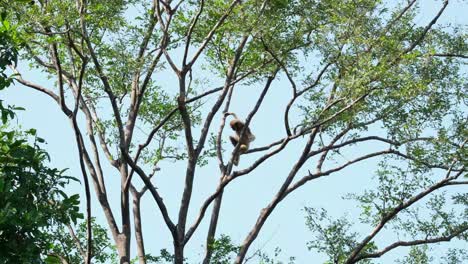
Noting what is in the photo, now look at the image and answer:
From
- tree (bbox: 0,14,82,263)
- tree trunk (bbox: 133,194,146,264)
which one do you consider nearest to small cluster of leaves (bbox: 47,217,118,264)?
tree trunk (bbox: 133,194,146,264)

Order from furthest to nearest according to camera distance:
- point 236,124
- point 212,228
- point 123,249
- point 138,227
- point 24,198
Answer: point 236,124 < point 138,227 < point 212,228 < point 123,249 < point 24,198

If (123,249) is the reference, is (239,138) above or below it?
above

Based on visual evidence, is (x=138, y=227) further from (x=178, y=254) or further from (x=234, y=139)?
(x=234, y=139)

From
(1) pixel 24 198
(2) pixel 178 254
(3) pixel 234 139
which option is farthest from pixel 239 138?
(1) pixel 24 198

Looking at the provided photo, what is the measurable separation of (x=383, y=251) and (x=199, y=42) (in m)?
3.96

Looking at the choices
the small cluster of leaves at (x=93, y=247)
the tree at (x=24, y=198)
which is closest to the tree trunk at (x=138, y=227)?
the small cluster of leaves at (x=93, y=247)

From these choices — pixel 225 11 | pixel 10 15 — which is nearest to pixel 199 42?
pixel 225 11

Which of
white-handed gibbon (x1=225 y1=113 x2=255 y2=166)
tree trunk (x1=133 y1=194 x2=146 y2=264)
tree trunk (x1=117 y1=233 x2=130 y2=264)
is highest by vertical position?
white-handed gibbon (x1=225 y1=113 x2=255 y2=166)

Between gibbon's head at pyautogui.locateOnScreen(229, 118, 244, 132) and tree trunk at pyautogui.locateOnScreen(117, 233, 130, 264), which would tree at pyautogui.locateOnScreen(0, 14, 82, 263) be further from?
gibbon's head at pyautogui.locateOnScreen(229, 118, 244, 132)

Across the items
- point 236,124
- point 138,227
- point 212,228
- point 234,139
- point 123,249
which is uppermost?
point 236,124

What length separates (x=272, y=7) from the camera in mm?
12727

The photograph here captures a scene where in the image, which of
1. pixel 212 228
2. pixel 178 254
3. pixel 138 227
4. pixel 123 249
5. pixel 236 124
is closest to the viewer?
pixel 178 254

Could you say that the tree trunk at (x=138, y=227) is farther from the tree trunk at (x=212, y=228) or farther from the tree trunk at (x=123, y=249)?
the tree trunk at (x=212, y=228)

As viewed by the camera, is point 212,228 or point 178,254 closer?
point 178,254
